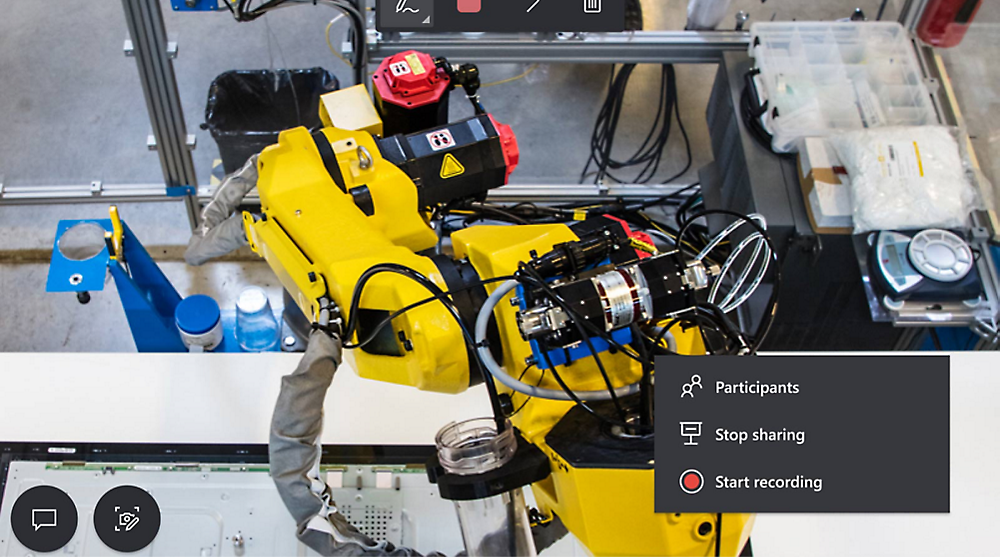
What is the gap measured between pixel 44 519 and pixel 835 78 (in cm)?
221

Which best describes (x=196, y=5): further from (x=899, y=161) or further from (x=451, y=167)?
(x=899, y=161)

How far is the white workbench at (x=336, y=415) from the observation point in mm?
1729

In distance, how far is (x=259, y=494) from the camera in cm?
173

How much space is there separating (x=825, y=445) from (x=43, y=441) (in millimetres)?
1351

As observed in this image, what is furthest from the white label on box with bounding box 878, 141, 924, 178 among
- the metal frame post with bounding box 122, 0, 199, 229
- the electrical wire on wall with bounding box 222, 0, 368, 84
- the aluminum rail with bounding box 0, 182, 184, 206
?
the aluminum rail with bounding box 0, 182, 184, 206

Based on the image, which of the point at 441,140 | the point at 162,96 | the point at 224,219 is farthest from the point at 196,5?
the point at 441,140

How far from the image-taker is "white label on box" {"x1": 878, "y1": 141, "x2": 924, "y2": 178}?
240 centimetres

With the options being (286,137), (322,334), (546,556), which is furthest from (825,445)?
(286,137)

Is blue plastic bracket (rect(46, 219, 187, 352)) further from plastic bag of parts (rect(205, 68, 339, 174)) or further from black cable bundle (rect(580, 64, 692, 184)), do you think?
black cable bundle (rect(580, 64, 692, 184))

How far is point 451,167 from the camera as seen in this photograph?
1.82 metres

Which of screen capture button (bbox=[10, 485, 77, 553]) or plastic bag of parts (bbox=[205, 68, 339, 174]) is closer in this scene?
screen capture button (bbox=[10, 485, 77, 553])

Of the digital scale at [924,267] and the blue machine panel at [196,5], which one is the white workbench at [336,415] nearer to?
the digital scale at [924,267]

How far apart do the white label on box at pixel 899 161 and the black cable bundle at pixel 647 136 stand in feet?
3.17

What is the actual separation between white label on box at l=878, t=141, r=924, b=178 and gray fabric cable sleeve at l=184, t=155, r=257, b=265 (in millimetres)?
1517
